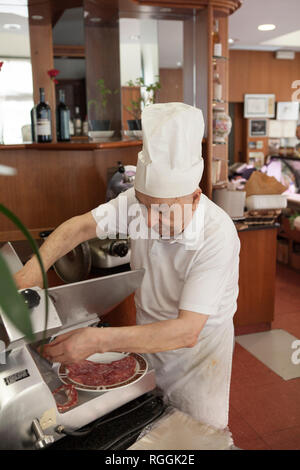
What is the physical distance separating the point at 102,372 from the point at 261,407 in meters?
1.75

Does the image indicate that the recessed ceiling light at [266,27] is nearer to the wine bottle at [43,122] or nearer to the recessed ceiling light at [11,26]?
the recessed ceiling light at [11,26]

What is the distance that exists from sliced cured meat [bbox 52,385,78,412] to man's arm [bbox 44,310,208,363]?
6cm

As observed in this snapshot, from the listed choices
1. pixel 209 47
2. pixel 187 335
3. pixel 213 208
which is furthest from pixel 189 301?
pixel 209 47

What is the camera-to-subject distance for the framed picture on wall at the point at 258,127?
8.29m

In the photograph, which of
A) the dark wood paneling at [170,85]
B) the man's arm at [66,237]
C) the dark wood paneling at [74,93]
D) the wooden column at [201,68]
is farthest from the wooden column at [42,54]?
the dark wood paneling at [74,93]

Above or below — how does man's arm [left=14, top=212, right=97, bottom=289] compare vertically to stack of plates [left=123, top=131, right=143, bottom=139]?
below

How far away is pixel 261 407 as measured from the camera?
2.62 meters

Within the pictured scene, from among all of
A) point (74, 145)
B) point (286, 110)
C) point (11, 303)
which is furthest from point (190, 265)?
point (286, 110)

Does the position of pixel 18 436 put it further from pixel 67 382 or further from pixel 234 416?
pixel 234 416

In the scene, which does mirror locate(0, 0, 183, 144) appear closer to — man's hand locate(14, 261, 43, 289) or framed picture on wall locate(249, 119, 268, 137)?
man's hand locate(14, 261, 43, 289)

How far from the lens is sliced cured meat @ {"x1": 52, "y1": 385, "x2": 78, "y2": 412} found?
0.99m

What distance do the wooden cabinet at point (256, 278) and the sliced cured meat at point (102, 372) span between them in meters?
2.35

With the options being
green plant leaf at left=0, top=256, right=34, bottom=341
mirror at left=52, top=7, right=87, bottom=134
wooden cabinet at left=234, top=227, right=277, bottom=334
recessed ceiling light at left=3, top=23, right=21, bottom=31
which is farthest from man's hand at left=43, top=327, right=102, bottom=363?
mirror at left=52, top=7, right=87, bottom=134

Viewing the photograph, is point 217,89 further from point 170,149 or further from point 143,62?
point 170,149
